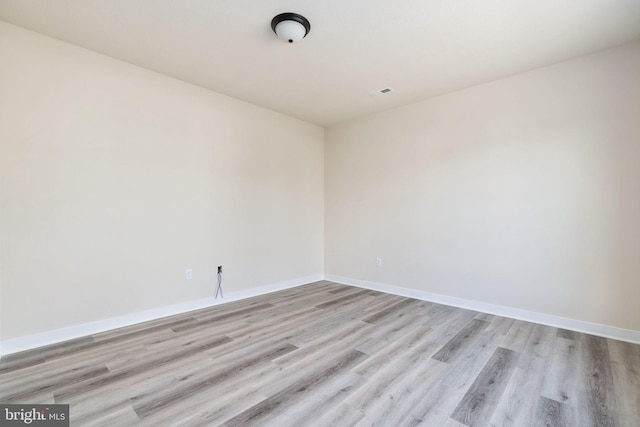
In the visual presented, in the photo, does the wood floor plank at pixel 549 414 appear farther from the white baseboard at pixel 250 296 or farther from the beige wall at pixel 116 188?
the beige wall at pixel 116 188

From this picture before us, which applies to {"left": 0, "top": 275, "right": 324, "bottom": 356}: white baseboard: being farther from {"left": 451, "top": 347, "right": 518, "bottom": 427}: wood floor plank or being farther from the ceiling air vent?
the ceiling air vent

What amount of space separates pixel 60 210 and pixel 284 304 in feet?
7.94

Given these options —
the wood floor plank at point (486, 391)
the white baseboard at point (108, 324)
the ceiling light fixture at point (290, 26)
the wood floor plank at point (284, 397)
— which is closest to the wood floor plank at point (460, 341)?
the wood floor plank at point (486, 391)

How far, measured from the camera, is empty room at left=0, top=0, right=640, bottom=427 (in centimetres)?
183

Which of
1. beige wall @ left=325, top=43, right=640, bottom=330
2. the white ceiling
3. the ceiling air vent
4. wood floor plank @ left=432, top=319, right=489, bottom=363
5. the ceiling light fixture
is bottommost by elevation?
wood floor plank @ left=432, top=319, right=489, bottom=363

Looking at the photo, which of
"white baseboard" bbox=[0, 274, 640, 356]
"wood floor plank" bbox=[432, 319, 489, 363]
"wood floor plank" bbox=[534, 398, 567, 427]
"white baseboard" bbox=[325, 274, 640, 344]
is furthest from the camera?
"white baseboard" bbox=[325, 274, 640, 344]

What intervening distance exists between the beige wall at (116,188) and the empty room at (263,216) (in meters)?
0.02

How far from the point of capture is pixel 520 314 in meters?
3.00

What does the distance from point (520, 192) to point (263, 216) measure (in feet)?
10.3

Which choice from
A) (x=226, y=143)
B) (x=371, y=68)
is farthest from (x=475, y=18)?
(x=226, y=143)

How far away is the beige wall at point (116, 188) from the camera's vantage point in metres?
2.32

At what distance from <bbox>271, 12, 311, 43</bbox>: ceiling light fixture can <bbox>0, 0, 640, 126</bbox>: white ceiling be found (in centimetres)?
5

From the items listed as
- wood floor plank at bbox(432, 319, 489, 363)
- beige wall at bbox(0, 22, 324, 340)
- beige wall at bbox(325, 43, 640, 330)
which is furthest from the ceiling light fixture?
wood floor plank at bbox(432, 319, 489, 363)

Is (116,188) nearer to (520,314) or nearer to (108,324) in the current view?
(108,324)
